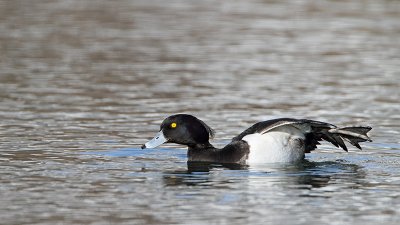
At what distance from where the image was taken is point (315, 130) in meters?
13.4

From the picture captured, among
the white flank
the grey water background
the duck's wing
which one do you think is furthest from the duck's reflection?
the duck's wing

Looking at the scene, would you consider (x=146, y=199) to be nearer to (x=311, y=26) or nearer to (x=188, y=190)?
(x=188, y=190)

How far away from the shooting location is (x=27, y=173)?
12.0 meters

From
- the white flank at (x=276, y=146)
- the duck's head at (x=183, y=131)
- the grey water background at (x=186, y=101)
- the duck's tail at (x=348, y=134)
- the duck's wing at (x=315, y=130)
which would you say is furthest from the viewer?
the duck's head at (x=183, y=131)

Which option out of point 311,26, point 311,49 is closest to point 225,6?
point 311,26

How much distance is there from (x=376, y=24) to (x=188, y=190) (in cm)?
1805

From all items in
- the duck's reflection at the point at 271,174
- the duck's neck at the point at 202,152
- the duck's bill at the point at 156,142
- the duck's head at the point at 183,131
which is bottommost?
the duck's reflection at the point at 271,174

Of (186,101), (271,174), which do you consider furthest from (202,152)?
(186,101)

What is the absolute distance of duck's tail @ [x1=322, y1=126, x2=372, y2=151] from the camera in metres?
13.1

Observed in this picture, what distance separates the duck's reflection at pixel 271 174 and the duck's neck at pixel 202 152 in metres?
0.10

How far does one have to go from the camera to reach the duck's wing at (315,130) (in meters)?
12.8

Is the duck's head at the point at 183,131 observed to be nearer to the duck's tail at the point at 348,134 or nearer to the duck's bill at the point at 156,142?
the duck's bill at the point at 156,142

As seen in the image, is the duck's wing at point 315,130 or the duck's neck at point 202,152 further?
the duck's neck at point 202,152

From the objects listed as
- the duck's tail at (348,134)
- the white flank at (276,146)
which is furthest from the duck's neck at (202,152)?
the duck's tail at (348,134)
